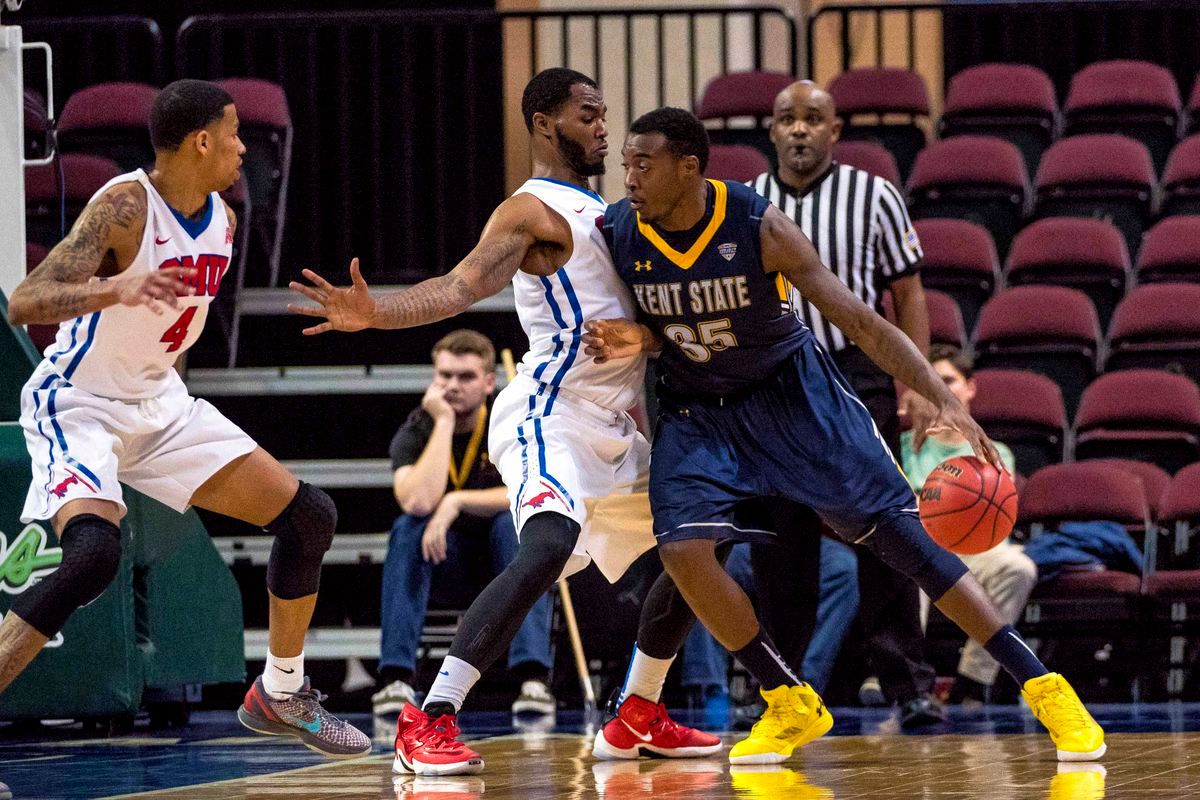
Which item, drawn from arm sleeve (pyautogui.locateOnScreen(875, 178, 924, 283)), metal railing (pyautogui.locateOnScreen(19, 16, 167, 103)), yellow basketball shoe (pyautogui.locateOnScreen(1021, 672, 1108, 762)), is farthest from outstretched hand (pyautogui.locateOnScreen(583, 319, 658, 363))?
metal railing (pyautogui.locateOnScreen(19, 16, 167, 103))

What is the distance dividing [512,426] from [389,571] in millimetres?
2436

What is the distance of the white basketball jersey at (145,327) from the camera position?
14.9 ft

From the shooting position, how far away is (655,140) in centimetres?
468

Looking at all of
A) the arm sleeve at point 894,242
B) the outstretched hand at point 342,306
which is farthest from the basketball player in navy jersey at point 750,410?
the arm sleeve at point 894,242

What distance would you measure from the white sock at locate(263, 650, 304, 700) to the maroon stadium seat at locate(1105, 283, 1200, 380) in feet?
16.3

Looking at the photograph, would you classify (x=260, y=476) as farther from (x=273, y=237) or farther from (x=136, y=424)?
(x=273, y=237)

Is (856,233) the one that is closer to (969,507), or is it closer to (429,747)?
(969,507)

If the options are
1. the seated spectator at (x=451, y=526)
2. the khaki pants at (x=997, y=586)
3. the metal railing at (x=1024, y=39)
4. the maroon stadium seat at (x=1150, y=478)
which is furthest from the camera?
the metal railing at (x=1024, y=39)

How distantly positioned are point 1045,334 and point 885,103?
7.22 feet

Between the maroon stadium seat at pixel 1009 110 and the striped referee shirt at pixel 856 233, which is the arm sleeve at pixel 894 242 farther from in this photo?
the maroon stadium seat at pixel 1009 110

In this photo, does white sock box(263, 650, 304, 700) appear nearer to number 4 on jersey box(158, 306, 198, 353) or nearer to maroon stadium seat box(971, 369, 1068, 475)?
number 4 on jersey box(158, 306, 198, 353)

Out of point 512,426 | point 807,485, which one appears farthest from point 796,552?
point 512,426

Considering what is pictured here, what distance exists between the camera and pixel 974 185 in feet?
32.0

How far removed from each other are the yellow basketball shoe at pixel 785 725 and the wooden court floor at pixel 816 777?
0.06 metres
